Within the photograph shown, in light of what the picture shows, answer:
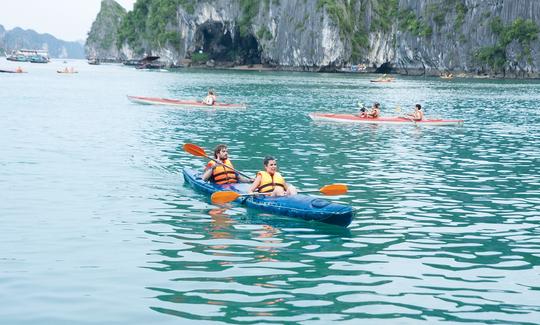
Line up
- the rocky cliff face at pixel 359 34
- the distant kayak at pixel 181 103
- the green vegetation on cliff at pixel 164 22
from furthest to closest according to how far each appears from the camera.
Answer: the green vegetation on cliff at pixel 164 22 < the rocky cliff face at pixel 359 34 < the distant kayak at pixel 181 103

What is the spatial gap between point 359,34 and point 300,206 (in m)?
136

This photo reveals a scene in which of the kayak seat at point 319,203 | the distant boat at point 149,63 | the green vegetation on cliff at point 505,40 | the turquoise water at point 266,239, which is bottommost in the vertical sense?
the turquoise water at point 266,239

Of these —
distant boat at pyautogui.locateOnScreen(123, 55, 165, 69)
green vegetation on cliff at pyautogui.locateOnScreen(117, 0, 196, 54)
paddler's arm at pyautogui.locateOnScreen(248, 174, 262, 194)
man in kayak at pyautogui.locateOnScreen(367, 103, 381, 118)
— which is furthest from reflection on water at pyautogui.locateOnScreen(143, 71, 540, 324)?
green vegetation on cliff at pyautogui.locateOnScreen(117, 0, 196, 54)

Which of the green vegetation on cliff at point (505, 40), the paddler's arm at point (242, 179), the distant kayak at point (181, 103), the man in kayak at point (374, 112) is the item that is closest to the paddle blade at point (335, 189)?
the paddler's arm at point (242, 179)

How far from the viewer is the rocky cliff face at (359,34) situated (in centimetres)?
11775

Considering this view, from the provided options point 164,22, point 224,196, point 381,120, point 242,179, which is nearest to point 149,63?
point 164,22

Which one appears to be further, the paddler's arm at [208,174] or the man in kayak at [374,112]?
the man in kayak at [374,112]

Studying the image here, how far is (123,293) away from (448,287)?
463 centimetres

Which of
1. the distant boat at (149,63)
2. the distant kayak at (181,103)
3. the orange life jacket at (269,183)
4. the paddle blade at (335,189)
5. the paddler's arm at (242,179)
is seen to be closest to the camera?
the orange life jacket at (269,183)

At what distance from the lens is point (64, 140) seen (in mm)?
28672

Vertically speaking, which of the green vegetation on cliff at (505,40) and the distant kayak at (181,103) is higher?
the green vegetation on cliff at (505,40)

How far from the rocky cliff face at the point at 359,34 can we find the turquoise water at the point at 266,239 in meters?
94.3

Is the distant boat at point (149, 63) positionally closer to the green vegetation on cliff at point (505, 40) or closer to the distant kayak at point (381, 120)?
the green vegetation on cliff at point (505, 40)

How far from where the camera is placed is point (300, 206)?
14.9 m
